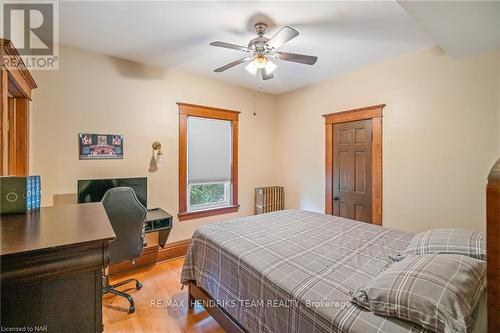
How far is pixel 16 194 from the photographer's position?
1.14 meters

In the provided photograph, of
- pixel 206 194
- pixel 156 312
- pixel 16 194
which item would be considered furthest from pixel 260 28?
pixel 156 312

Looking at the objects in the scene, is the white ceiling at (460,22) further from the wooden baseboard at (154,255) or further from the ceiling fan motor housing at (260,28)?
the wooden baseboard at (154,255)

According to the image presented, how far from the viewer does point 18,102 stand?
2.33 m

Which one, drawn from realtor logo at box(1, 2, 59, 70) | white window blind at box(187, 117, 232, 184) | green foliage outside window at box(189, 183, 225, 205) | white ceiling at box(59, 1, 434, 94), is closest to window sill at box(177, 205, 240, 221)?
green foliage outside window at box(189, 183, 225, 205)

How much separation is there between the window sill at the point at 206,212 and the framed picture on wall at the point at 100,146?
1250 millimetres

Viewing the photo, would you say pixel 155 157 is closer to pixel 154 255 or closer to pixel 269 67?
pixel 154 255

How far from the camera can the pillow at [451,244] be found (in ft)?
4.87

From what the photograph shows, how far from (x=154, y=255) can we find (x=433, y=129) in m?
3.96

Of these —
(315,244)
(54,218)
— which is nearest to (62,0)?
(54,218)

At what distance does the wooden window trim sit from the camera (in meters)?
3.62

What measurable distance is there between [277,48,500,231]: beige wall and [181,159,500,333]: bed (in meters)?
0.99

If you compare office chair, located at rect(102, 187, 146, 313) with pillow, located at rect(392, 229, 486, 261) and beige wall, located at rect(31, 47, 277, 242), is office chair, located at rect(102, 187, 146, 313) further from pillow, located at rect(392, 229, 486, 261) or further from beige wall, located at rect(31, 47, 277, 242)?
pillow, located at rect(392, 229, 486, 261)

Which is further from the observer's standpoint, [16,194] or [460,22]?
[460,22]

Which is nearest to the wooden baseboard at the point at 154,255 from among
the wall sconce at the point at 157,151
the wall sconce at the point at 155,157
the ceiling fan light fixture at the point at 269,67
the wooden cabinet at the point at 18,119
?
the wall sconce at the point at 155,157
